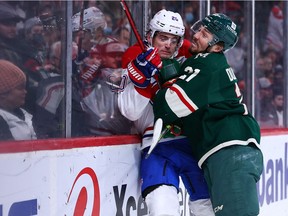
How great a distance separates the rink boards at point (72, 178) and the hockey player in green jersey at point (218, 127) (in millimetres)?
311

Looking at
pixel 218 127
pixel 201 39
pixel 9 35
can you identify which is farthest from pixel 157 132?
→ pixel 9 35

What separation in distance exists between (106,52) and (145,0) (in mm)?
426

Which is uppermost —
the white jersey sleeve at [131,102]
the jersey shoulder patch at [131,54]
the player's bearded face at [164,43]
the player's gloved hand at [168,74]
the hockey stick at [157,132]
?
the player's bearded face at [164,43]

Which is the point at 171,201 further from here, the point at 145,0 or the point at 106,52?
the point at 145,0

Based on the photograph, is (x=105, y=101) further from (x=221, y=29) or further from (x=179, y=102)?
(x=221, y=29)

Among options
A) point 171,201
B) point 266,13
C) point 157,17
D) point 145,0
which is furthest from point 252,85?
point 171,201

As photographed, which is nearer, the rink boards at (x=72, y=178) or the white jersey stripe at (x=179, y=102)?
the rink boards at (x=72, y=178)

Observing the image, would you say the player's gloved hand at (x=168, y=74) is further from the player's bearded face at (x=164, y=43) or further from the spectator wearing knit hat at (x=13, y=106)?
→ the spectator wearing knit hat at (x=13, y=106)

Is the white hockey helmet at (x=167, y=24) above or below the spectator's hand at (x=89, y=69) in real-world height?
above

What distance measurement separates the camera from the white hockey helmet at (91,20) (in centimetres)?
339

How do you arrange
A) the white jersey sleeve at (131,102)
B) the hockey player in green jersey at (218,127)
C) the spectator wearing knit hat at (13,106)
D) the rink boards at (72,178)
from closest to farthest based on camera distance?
1. the rink boards at (72,178)
2. the spectator wearing knit hat at (13,106)
3. the hockey player in green jersey at (218,127)
4. the white jersey sleeve at (131,102)

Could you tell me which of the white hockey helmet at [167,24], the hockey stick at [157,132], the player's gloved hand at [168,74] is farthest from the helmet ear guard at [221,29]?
the hockey stick at [157,132]

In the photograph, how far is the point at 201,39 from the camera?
3.39 meters

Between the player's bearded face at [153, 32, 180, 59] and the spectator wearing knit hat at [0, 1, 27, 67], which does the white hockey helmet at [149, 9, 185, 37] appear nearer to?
the player's bearded face at [153, 32, 180, 59]
